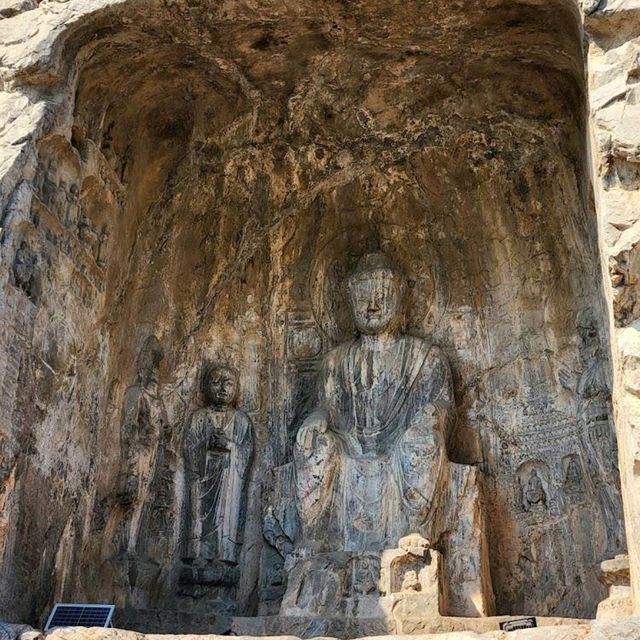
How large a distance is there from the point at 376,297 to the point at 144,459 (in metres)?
1.98

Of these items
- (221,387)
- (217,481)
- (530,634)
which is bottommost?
(530,634)

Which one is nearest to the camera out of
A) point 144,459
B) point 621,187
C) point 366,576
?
point 621,187

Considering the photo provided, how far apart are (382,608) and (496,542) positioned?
114 cm

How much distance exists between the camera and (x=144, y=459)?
7352 millimetres

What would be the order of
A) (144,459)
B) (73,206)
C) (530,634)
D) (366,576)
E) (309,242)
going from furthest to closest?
(309,242) < (144,459) < (73,206) < (366,576) < (530,634)

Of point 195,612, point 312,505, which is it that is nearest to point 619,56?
point 312,505

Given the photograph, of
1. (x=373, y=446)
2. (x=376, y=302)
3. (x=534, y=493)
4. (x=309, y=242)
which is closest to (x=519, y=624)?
(x=534, y=493)

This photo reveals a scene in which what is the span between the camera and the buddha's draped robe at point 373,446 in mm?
6793

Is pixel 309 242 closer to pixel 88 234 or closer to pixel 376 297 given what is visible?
pixel 376 297

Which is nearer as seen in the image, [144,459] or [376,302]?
[144,459]

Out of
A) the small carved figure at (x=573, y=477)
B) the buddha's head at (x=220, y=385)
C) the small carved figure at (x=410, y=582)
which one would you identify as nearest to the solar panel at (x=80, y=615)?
the small carved figure at (x=410, y=582)

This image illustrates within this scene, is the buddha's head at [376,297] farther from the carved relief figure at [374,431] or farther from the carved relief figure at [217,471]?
the carved relief figure at [217,471]

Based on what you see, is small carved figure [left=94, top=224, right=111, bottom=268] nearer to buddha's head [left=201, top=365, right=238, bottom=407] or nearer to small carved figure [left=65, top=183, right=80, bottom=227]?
small carved figure [left=65, top=183, right=80, bottom=227]

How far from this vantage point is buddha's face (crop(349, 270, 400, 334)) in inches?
303
